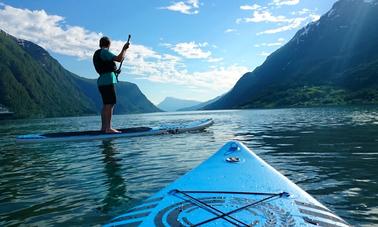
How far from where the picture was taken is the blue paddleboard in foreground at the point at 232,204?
4777 mm

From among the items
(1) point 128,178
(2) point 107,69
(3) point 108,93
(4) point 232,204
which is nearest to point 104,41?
(2) point 107,69

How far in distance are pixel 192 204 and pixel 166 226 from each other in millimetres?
928

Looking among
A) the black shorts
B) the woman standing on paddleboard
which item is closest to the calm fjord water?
the black shorts

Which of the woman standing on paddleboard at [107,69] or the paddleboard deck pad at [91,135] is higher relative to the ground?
the woman standing on paddleboard at [107,69]

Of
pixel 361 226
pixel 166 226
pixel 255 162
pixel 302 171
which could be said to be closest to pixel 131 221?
pixel 166 226

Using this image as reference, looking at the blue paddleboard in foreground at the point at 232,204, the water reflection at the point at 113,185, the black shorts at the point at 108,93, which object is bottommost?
the water reflection at the point at 113,185

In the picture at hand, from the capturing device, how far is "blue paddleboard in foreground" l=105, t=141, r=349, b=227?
15.7 ft

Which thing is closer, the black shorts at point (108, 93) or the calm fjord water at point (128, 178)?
the calm fjord water at point (128, 178)

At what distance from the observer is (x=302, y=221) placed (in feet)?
15.5

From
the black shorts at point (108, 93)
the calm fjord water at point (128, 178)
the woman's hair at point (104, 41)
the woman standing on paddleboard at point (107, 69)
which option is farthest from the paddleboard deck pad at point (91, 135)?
the woman's hair at point (104, 41)

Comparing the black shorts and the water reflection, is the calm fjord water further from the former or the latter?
the black shorts

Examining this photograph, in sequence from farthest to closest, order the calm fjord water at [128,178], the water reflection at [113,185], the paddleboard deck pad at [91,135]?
1. the paddleboard deck pad at [91,135]
2. the water reflection at [113,185]
3. the calm fjord water at [128,178]

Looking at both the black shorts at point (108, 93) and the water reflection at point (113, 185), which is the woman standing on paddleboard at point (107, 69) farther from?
the water reflection at point (113, 185)

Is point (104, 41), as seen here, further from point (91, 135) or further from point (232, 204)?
point (232, 204)
